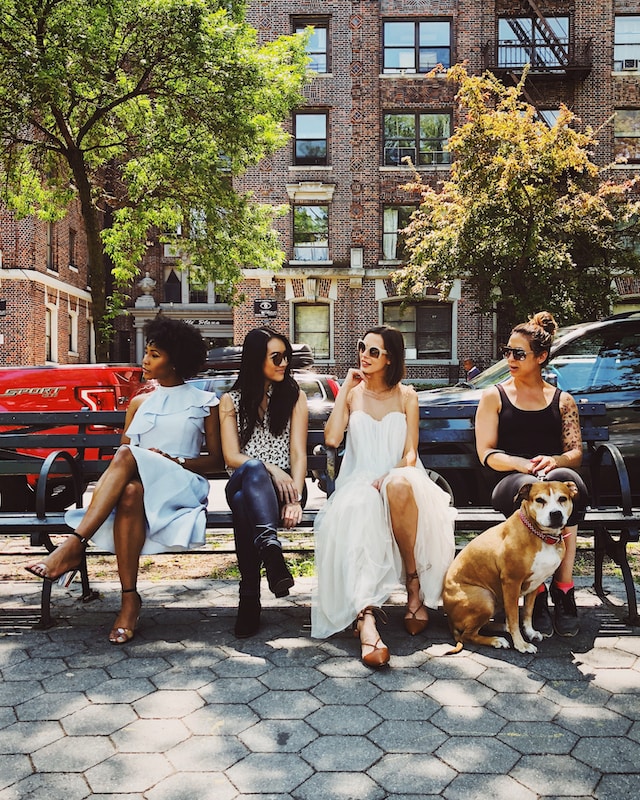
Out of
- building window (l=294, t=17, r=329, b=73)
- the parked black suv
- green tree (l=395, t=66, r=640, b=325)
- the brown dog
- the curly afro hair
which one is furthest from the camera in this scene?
building window (l=294, t=17, r=329, b=73)

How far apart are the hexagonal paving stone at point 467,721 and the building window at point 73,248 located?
102 feet

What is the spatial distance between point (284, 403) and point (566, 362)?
405 cm

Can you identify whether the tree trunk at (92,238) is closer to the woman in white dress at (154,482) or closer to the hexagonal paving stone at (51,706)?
the woman in white dress at (154,482)

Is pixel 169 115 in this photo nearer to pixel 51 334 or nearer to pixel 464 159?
pixel 464 159

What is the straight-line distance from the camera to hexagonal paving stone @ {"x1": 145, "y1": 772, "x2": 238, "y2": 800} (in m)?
2.47

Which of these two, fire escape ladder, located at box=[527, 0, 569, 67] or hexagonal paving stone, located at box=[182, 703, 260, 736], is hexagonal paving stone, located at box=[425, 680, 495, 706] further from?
fire escape ladder, located at box=[527, 0, 569, 67]

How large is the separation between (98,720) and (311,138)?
2708 cm

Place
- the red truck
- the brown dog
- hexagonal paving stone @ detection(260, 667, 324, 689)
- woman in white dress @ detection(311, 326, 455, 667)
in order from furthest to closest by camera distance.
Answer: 1. the red truck
2. woman in white dress @ detection(311, 326, 455, 667)
3. the brown dog
4. hexagonal paving stone @ detection(260, 667, 324, 689)

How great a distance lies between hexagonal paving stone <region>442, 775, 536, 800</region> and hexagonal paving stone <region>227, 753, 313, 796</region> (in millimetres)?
504

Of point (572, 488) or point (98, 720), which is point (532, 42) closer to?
point (572, 488)

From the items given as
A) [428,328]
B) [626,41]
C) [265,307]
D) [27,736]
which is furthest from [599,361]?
[626,41]

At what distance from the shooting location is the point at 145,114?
14.9 metres

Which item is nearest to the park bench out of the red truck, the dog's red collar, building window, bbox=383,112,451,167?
the dog's red collar

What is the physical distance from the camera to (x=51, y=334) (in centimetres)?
2928
